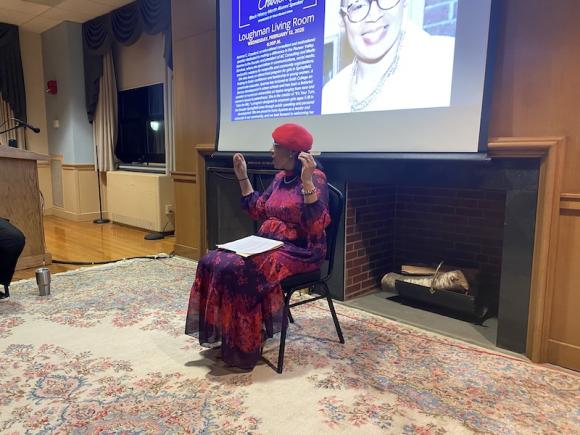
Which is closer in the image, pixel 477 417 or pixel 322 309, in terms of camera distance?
pixel 477 417

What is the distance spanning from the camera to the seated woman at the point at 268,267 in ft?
5.83

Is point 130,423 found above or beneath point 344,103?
beneath

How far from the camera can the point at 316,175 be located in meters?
1.92

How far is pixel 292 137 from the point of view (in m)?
1.90

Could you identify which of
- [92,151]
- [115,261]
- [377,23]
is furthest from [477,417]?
[92,151]

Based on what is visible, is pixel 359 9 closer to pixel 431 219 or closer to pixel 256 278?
pixel 431 219

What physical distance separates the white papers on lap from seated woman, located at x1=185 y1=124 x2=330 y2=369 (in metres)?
0.02

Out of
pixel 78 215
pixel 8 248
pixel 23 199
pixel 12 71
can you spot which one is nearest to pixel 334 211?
pixel 8 248

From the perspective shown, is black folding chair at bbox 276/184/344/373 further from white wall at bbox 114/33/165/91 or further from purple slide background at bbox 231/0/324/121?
white wall at bbox 114/33/165/91

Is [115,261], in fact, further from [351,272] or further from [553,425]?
[553,425]

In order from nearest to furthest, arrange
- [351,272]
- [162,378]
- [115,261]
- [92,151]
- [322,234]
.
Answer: [162,378]
[322,234]
[351,272]
[115,261]
[92,151]

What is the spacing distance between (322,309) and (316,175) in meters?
1.03

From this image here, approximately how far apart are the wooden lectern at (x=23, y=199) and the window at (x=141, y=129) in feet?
5.70

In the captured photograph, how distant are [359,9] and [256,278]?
1604mm
